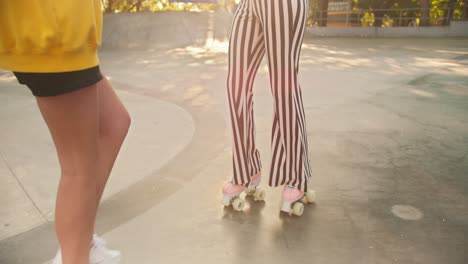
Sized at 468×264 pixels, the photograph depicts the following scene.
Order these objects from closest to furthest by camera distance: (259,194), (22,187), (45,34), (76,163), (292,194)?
(45,34) → (76,163) → (292,194) → (259,194) → (22,187)

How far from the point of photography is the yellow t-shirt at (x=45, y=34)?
833 mm

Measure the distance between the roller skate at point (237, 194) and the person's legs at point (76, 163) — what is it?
2.82 feet

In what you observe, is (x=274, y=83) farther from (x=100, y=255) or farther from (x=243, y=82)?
(x=100, y=255)

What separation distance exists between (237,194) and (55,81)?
47.0 inches

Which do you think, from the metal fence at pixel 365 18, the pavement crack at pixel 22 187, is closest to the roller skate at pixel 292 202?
the pavement crack at pixel 22 187

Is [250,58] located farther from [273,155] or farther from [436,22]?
[436,22]

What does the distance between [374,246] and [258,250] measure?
1.51ft

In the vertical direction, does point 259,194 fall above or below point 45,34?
below

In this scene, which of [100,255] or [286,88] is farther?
[286,88]

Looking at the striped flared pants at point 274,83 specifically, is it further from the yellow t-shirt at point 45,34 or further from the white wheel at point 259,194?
the yellow t-shirt at point 45,34

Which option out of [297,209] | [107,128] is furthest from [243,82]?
[107,128]

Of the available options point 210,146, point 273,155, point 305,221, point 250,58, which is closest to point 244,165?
point 273,155

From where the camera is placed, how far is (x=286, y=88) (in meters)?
1.75

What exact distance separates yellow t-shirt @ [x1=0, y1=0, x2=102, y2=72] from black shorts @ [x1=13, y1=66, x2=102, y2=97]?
21mm
